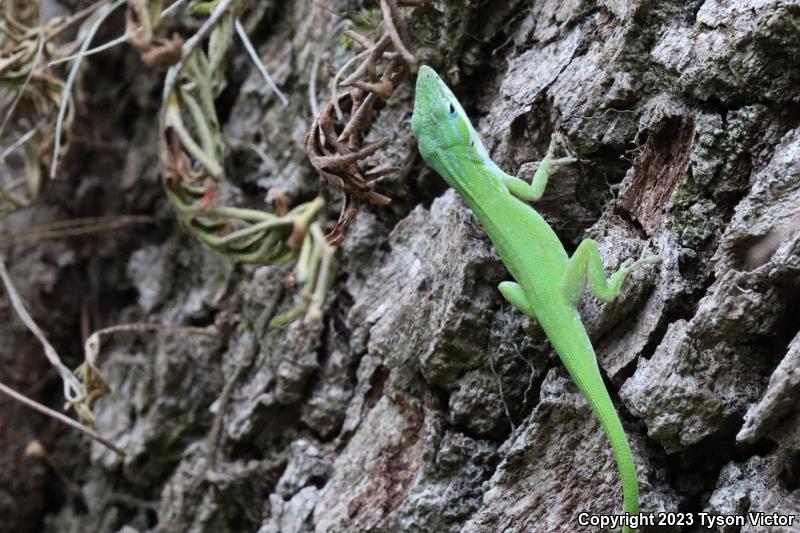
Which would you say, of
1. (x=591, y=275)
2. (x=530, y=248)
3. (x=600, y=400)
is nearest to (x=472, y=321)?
(x=530, y=248)

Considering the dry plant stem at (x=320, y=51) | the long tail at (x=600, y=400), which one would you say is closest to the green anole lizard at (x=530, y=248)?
the long tail at (x=600, y=400)

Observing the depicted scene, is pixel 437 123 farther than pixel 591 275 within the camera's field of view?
Yes

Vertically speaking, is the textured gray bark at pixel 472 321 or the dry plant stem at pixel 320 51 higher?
the dry plant stem at pixel 320 51

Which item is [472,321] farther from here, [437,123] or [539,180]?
[437,123]

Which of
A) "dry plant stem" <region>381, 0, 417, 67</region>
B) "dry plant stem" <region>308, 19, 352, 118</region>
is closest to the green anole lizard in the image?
"dry plant stem" <region>381, 0, 417, 67</region>

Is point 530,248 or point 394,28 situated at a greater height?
point 394,28

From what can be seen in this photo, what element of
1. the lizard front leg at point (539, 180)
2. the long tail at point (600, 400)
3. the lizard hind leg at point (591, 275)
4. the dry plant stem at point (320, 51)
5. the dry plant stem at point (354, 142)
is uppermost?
the dry plant stem at point (320, 51)

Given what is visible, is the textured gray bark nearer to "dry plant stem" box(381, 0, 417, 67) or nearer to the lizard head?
the lizard head

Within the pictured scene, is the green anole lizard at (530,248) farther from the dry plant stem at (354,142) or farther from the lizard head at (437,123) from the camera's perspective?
the dry plant stem at (354,142)

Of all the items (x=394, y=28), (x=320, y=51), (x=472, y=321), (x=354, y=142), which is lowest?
(x=472, y=321)
